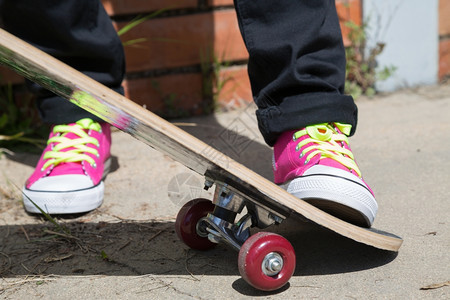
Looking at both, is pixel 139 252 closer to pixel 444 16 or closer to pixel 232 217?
→ pixel 232 217

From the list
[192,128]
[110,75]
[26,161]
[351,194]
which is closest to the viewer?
[351,194]

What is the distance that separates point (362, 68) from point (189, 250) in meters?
1.62

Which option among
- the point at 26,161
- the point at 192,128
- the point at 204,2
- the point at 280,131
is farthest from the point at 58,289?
the point at 204,2

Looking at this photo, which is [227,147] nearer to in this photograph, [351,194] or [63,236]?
[63,236]

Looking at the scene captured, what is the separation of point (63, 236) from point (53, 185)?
7.5 inches

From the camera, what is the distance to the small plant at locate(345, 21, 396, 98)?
2605 millimetres

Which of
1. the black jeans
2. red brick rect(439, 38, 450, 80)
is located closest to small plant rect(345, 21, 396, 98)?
red brick rect(439, 38, 450, 80)

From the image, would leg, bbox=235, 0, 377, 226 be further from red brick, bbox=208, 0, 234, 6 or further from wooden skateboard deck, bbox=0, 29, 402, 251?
red brick, bbox=208, 0, 234, 6

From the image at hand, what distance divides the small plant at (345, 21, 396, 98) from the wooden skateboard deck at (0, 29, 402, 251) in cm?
160

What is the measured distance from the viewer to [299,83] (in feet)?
4.37

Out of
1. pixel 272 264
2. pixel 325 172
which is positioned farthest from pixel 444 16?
pixel 272 264

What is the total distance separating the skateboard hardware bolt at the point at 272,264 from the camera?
1064 mm

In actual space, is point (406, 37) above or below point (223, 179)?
below

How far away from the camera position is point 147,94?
2.43 meters
